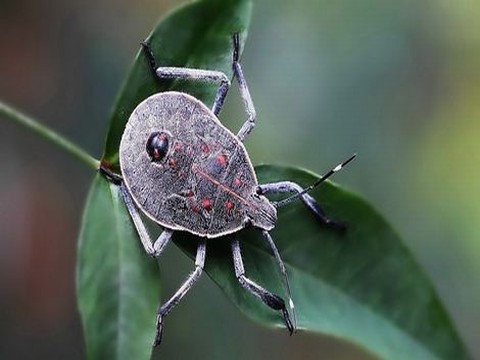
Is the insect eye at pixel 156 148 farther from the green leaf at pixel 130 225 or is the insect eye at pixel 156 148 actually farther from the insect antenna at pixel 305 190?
the insect antenna at pixel 305 190

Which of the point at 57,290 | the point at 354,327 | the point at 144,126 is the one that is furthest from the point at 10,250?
the point at 354,327

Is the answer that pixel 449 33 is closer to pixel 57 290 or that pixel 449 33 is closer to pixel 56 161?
pixel 56 161

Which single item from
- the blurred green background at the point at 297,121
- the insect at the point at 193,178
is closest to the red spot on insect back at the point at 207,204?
the insect at the point at 193,178

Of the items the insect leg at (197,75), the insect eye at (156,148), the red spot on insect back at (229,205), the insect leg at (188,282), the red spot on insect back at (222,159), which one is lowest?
the insect leg at (188,282)

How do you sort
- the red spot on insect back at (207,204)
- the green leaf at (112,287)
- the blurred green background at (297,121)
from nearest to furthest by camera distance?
the green leaf at (112,287) < the red spot on insect back at (207,204) < the blurred green background at (297,121)

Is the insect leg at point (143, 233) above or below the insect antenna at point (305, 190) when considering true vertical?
below

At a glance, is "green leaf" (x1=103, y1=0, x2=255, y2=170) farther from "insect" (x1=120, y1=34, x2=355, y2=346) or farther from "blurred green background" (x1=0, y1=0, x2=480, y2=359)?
"blurred green background" (x1=0, y1=0, x2=480, y2=359)
